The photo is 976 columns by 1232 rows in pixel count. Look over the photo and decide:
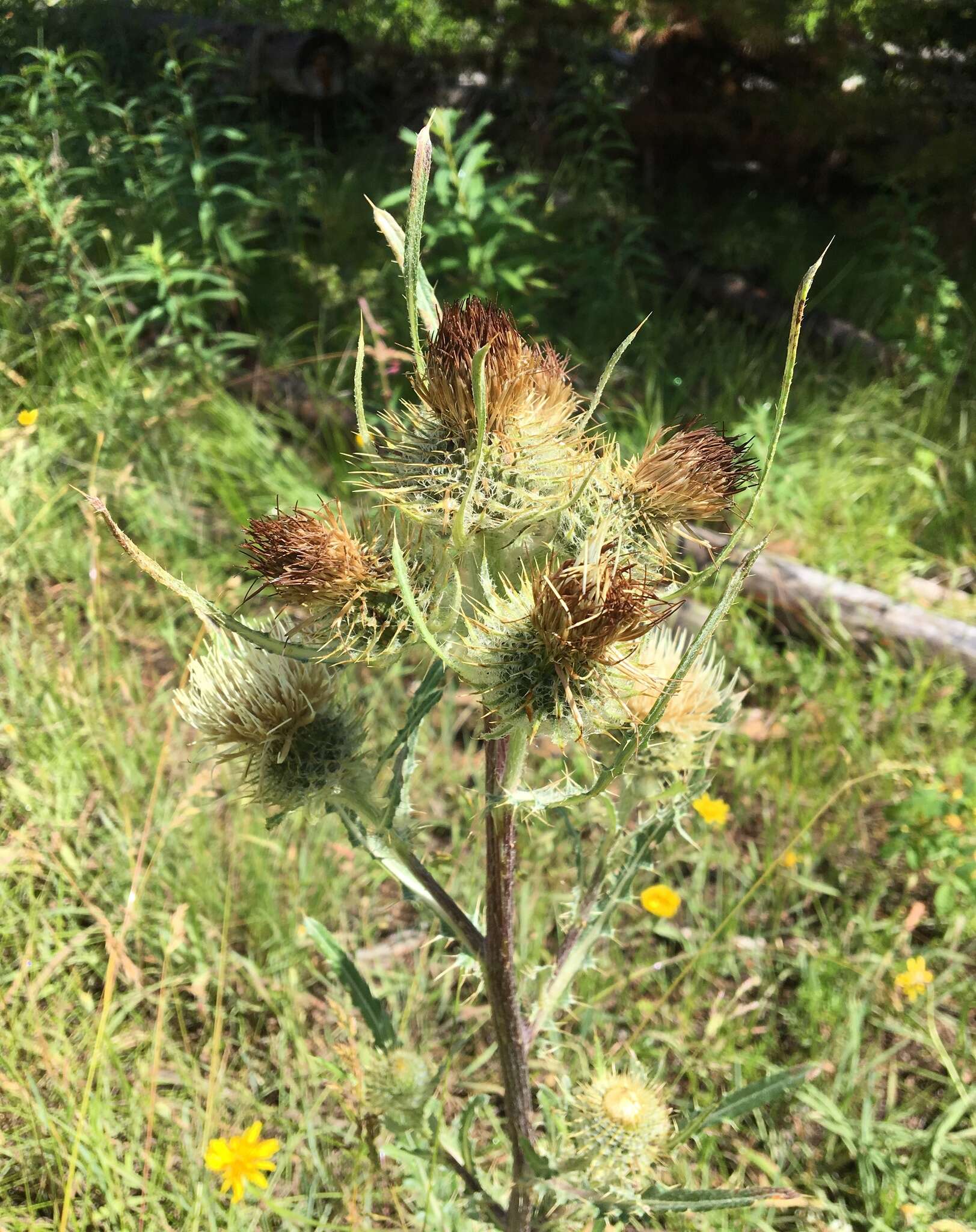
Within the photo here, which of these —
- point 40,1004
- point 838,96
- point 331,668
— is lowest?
point 40,1004

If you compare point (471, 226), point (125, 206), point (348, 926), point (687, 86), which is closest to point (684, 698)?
point (348, 926)

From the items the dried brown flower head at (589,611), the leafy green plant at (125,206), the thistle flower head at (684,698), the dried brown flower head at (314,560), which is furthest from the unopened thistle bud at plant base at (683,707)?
the leafy green plant at (125,206)

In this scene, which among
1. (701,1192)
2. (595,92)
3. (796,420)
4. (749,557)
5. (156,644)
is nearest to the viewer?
(749,557)

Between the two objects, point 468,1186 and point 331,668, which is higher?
point 331,668

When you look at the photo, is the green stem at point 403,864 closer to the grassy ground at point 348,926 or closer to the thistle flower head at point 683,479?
the grassy ground at point 348,926

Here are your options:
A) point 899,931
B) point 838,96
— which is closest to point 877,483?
point 899,931

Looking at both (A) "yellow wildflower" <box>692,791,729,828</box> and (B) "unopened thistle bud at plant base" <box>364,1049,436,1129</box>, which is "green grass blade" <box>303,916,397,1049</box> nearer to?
(B) "unopened thistle bud at plant base" <box>364,1049,436,1129</box>

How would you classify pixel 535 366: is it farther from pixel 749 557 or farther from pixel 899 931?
pixel 899 931

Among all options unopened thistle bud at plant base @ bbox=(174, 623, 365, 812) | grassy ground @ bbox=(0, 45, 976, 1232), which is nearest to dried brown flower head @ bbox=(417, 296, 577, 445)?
unopened thistle bud at plant base @ bbox=(174, 623, 365, 812)

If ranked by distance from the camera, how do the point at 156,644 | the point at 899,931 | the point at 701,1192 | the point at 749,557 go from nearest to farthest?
the point at 749,557 < the point at 701,1192 < the point at 899,931 < the point at 156,644
